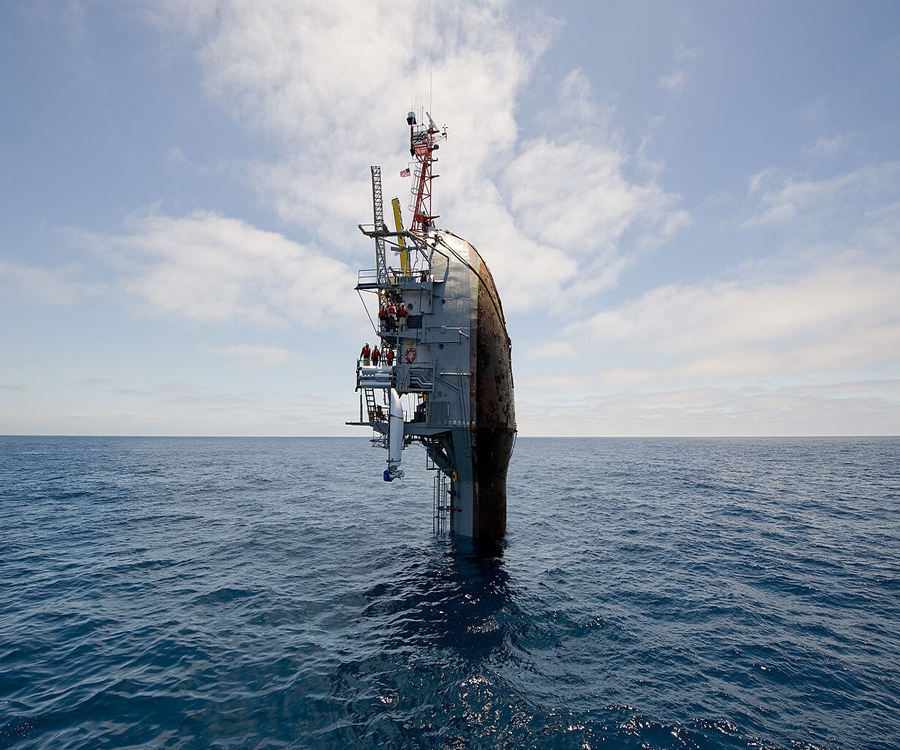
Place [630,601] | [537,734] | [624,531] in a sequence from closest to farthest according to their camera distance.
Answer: [537,734] → [630,601] → [624,531]

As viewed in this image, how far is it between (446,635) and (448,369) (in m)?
15.5

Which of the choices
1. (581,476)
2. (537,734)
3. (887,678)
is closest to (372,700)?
(537,734)

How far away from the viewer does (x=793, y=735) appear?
43.1 feet

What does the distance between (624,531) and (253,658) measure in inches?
1230

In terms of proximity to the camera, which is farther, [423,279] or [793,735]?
[423,279]

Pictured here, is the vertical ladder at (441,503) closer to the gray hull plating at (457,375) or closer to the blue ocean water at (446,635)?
the blue ocean water at (446,635)

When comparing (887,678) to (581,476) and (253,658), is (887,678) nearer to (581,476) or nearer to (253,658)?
(253,658)

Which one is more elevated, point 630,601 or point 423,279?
point 423,279

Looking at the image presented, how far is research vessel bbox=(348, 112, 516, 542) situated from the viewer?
28.7 m

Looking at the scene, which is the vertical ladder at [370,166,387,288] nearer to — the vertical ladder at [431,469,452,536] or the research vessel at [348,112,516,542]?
the research vessel at [348,112,516,542]

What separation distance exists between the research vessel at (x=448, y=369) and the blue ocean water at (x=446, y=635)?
492 cm

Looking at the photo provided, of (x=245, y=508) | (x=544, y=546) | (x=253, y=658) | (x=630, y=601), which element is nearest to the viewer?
(x=253, y=658)

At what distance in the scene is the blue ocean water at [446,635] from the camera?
13.5 m

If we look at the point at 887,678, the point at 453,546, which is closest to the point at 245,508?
the point at 453,546
